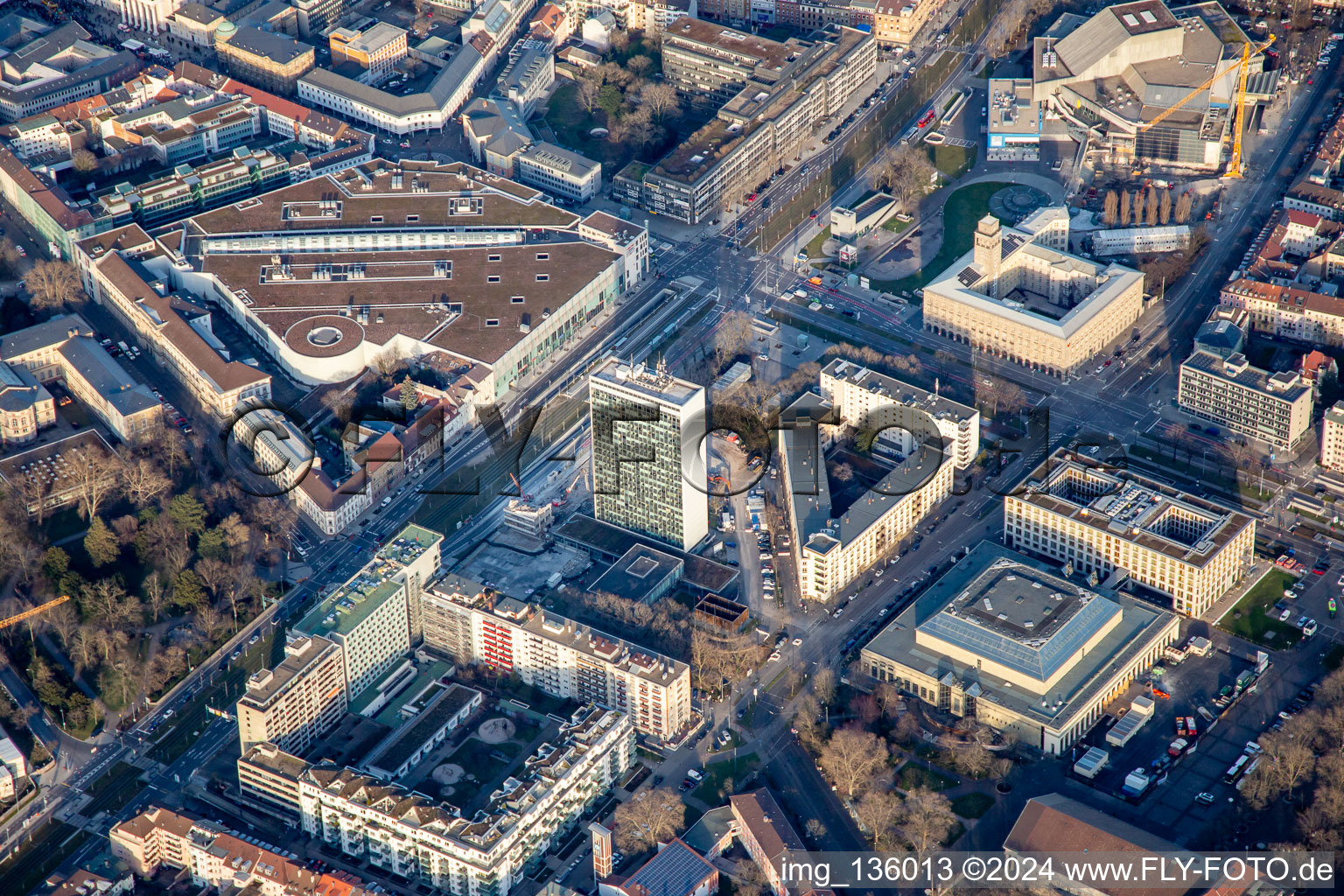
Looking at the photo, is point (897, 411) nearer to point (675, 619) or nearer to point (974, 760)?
point (675, 619)

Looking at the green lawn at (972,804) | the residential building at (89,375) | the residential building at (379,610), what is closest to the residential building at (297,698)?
the residential building at (379,610)

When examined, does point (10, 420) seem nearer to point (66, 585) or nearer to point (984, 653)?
point (66, 585)

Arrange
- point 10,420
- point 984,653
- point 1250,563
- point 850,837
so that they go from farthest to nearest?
1. point 10,420
2. point 1250,563
3. point 984,653
4. point 850,837

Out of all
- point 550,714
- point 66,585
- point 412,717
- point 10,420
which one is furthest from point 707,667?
point 10,420

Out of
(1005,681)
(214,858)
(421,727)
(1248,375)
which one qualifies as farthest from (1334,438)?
(214,858)

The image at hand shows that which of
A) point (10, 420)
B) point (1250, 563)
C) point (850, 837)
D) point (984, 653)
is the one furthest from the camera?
point (10, 420)

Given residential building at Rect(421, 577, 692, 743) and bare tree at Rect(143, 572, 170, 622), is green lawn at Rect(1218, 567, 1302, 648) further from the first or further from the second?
bare tree at Rect(143, 572, 170, 622)
